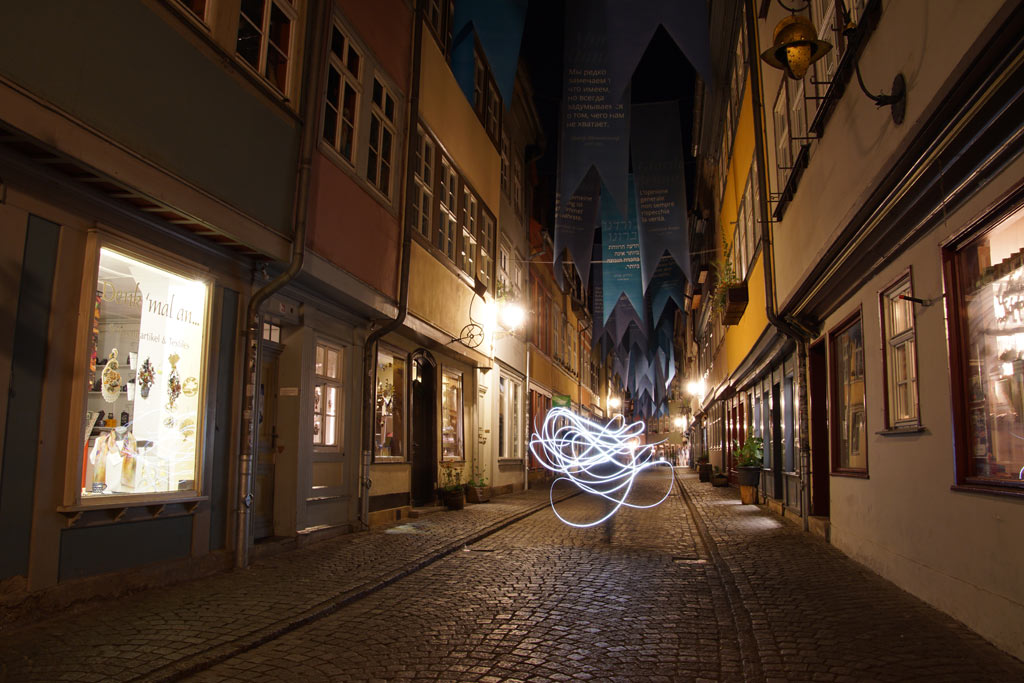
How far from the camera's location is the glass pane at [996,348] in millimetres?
4742

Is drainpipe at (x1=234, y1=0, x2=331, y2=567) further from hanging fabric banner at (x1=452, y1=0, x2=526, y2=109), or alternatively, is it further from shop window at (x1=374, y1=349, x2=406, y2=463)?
shop window at (x1=374, y1=349, x2=406, y2=463)

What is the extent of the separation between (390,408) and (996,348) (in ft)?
32.7

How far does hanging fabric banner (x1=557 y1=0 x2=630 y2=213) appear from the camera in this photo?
13281 millimetres

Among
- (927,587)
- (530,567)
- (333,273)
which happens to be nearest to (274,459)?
(333,273)

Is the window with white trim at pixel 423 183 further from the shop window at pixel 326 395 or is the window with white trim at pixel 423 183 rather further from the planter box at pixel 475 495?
the planter box at pixel 475 495

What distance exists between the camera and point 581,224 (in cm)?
1830

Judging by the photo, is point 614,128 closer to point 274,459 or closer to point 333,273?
point 333,273

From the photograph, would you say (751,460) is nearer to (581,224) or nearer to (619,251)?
(581,224)

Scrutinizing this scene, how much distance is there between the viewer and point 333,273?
9938 millimetres

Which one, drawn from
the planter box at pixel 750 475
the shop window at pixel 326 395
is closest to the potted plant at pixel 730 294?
the planter box at pixel 750 475

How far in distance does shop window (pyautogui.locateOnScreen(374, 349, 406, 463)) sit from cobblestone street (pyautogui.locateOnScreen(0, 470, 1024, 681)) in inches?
131

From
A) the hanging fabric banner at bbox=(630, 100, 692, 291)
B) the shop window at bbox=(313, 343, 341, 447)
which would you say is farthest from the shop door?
the hanging fabric banner at bbox=(630, 100, 692, 291)

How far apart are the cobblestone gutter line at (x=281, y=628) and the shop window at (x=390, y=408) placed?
3.36 meters

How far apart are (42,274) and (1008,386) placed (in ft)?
22.3
